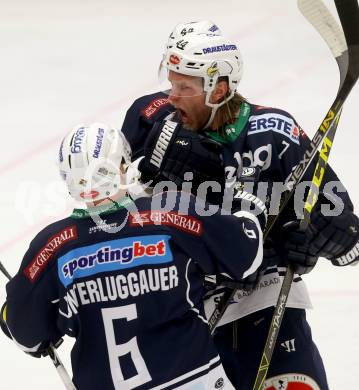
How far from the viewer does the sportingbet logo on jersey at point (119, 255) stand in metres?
2.23

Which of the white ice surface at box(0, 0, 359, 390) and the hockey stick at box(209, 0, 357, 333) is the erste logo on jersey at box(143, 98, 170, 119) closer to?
the hockey stick at box(209, 0, 357, 333)

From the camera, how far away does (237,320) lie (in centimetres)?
285

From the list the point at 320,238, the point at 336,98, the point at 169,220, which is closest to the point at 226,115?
the point at 336,98

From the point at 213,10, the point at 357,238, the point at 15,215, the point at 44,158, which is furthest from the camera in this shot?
the point at 213,10

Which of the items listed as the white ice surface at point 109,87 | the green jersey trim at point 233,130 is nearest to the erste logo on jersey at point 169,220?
the green jersey trim at point 233,130

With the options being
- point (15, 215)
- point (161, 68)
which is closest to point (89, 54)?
point (15, 215)

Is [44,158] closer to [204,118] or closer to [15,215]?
[15,215]

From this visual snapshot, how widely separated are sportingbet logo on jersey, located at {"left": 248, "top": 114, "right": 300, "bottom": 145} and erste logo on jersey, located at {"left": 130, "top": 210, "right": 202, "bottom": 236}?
0.53 m

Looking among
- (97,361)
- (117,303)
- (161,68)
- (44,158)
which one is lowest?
(44,158)

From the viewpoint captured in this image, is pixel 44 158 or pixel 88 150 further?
pixel 44 158

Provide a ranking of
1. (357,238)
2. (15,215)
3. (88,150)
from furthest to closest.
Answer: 1. (15,215)
2. (357,238)
3. (88,150)

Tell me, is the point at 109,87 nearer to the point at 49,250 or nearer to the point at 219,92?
the point at 219,92

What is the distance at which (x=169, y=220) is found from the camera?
88.7 inches

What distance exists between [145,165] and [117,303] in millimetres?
583
